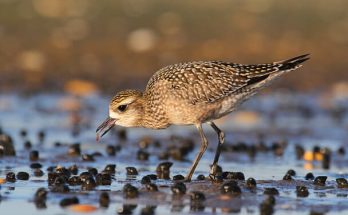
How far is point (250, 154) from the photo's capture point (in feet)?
53.9

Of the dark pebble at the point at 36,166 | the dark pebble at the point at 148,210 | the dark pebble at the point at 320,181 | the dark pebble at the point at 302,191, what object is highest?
the dark pebble at the point at 36,166

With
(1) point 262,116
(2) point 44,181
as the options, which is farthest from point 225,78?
(1) point 262,116

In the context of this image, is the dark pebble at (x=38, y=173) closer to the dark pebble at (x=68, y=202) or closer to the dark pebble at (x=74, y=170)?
the dark pebble at (x=74, y=170)

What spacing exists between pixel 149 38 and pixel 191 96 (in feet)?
43.1

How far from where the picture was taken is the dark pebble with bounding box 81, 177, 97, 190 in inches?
493

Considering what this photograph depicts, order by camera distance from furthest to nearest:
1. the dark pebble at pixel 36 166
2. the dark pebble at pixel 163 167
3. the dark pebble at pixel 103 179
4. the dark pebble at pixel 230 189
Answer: the dark pebble at pixel 36 166
the dark pebble at pixel 163 167
the dark pebble at pixel 103 179
the dark pebble at pixel 230 189

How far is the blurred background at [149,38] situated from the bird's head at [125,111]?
855cm

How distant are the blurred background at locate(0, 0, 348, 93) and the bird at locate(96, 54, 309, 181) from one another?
859cm

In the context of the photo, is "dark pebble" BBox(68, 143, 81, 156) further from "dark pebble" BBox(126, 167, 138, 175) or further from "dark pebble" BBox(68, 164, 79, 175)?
"dark pebble" BBox(126, 167, 138, 175)

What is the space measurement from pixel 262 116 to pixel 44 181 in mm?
8367

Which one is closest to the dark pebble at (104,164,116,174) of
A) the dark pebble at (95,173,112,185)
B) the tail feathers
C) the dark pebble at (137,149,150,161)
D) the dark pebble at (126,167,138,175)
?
the dark pebble at (126,167,138,175)

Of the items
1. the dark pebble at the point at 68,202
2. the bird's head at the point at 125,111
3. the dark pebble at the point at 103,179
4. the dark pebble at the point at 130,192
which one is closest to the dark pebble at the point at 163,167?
the bird's head at the point at 125,111

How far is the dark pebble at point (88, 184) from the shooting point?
1252 centimetres

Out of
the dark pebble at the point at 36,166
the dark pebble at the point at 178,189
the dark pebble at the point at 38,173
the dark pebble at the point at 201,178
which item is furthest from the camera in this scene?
the dark pebble at the point at 36,166
